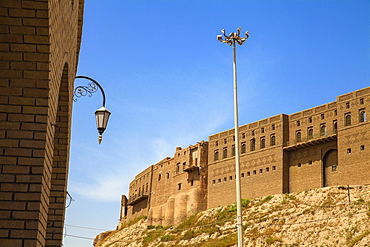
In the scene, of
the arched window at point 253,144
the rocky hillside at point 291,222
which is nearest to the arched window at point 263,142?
the arched window at point 253,144

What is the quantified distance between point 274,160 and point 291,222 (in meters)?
8.28

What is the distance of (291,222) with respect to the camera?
42094 mm

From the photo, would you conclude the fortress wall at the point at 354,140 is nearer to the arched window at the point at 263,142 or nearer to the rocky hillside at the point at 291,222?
the rocky hillside at the point at 291,222

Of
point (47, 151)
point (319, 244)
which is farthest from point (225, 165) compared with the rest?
point (47, 151)

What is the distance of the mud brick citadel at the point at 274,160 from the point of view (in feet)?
142

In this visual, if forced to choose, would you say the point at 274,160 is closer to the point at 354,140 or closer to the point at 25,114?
the point at 354,140

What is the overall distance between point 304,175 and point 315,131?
356cm

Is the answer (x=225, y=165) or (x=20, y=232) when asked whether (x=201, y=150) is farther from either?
(x=20, y=232)

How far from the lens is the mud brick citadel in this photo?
142 feet

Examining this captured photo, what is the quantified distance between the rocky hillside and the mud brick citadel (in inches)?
53.3

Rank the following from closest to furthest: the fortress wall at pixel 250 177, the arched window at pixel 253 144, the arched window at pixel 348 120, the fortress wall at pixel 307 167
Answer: the arched window at pixel 348 120 < the fortress wall at pixel 307 167 < the fortress wall at pixel 250 177 < the arched window at pixel 253 144

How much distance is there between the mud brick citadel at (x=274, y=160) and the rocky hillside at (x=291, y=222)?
1.35m

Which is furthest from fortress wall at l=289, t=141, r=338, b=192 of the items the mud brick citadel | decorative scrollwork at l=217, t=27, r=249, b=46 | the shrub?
decorative scrollwork at l=217, t=27, r=249, b=46

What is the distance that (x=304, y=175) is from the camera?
46.6 m
